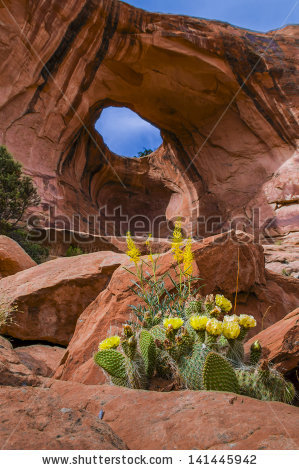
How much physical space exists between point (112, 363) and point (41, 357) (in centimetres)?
199

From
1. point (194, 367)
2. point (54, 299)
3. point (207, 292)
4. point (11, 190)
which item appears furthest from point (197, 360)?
point (11, 190)

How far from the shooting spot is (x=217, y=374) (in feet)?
4.74

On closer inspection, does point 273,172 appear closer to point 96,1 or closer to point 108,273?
point 96,1

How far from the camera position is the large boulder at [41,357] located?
311cm

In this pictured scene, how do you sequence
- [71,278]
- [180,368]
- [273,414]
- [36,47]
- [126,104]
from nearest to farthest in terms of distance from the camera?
[273,414] → [180,368] → [71,278] → [36,47] → [126,104]

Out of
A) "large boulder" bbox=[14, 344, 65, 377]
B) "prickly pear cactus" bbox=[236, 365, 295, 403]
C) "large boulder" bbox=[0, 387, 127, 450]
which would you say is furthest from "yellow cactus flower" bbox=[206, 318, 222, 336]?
"large boulder" bbox=[14, 344, 65, 377]

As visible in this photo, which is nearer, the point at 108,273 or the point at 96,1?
the point at 108,273

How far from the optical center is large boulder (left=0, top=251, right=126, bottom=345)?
12.8 feet

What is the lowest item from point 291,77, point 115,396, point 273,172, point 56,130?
point 115,396

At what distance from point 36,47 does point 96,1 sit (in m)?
3.24

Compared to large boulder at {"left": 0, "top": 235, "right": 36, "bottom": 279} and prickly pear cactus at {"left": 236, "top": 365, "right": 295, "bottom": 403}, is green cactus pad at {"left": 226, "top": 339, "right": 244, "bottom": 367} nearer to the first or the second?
prickly pear cactus at {"left": 236, "top": 365, "right": 295, "bottom": 403}

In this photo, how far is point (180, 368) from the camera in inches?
65.6

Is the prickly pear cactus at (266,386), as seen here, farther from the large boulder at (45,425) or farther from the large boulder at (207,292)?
the large boulder at (207,292)

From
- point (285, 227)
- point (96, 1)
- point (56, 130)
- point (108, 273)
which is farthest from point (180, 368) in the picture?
point (96, 1)
